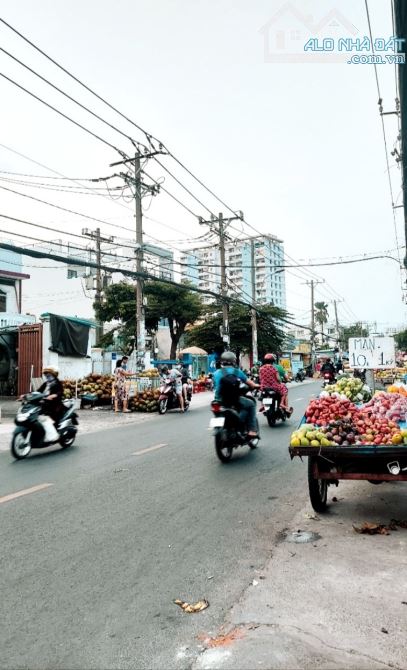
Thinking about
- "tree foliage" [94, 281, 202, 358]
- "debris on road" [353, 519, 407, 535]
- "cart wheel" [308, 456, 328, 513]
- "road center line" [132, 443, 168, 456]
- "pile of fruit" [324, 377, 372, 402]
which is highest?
"tree foliage" [94, 281, 202, 358]

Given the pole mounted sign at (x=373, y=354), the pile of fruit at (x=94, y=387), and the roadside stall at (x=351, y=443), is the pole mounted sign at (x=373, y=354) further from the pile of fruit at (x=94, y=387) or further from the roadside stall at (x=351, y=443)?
the pile of fruit at (x=94, y=387)

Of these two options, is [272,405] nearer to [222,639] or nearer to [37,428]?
[37,428]

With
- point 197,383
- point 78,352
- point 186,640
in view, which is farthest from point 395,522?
point 197,383

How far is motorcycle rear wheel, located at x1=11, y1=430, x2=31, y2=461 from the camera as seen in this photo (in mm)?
8594

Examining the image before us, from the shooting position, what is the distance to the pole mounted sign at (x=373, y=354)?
8.45 meters

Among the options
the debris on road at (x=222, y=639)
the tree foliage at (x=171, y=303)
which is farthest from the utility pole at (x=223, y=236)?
the debris on road at (x=222, y=639)

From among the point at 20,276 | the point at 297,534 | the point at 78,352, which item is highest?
the point at 20,276

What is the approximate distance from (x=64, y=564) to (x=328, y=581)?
203 centimetres

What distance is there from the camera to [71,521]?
4910 mm

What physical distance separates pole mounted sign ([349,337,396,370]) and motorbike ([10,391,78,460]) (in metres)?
5.59

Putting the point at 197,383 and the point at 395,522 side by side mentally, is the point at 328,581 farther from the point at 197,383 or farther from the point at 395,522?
the point at 197,383

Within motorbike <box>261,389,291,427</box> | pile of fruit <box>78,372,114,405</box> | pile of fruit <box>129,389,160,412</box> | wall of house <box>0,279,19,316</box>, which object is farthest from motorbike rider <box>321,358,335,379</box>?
wall of house <box>0,279,19,316</box>

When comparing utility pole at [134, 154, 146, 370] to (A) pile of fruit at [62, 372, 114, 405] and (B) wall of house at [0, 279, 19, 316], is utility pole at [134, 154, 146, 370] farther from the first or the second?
(B) wall of house at [0, 279, 19, 316]

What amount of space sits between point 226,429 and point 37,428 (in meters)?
3.61
